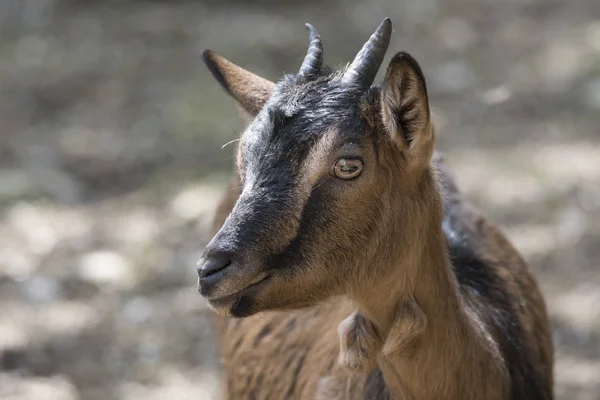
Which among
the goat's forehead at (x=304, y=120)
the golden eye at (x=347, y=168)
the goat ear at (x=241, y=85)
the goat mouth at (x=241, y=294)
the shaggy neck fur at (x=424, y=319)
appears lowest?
the goat mouth at (x=241, y=294)

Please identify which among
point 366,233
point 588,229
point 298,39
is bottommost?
point 366,233

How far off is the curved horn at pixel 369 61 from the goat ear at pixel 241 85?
0.44 metres

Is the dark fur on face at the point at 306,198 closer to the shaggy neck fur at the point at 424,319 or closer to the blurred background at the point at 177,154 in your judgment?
the shaggy neck fur at the point at 424,319

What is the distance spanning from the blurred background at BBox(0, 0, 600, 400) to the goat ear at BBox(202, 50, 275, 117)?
1.56 metres

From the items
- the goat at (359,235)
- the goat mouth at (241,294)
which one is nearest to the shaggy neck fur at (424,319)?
the goat at (359,235)

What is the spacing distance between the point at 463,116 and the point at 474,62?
1159 mm

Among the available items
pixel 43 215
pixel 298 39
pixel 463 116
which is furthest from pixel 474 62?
pixel 43 215

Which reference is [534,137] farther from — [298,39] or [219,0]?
[219,0]

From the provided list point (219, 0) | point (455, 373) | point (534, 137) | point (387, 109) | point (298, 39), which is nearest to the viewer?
point (387, 109)

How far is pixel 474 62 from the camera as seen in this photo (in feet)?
34.0

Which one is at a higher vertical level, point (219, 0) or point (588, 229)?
point (219, 0)

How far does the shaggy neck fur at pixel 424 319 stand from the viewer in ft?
12.1

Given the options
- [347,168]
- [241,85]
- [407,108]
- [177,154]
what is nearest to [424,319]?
[347,168]

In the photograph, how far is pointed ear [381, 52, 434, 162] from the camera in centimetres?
342
